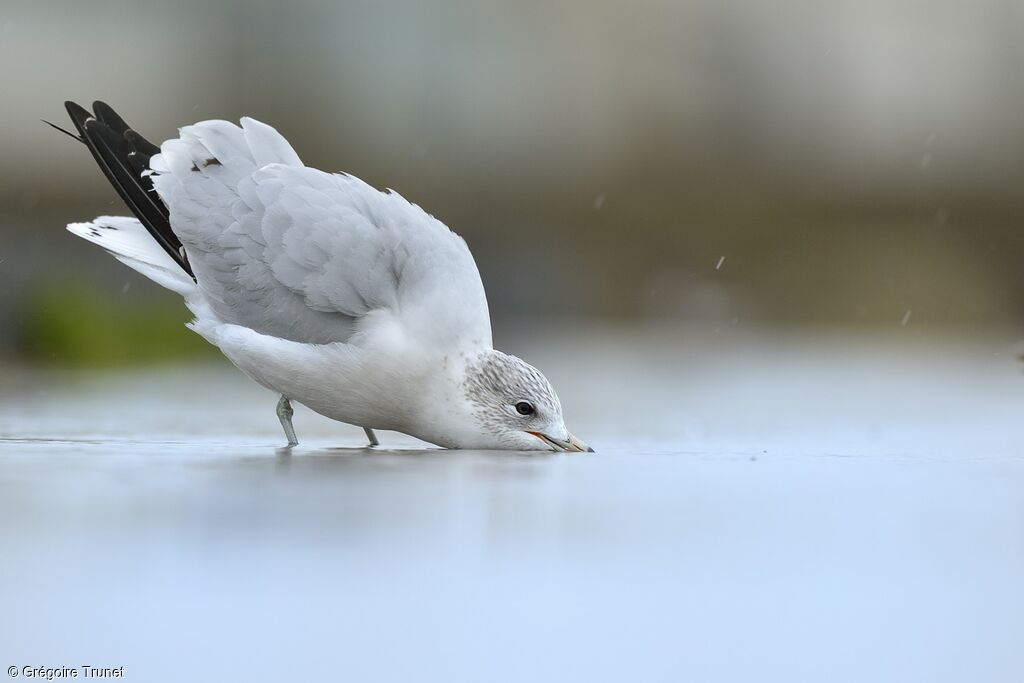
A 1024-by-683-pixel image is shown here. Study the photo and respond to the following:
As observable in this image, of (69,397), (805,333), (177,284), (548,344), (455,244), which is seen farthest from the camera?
(805,333)

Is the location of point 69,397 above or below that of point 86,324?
below

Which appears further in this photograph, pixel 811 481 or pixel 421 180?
pixel 421 180

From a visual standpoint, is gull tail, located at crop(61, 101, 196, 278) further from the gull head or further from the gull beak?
the gull beak

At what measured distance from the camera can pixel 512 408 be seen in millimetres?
3254

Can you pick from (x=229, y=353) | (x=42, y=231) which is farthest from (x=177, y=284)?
(x=42, y=231)

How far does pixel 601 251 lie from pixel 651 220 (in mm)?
377

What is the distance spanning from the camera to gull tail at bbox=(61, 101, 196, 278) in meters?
3.76

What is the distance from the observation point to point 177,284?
3.77m

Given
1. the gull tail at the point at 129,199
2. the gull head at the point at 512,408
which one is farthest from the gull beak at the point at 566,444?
the gull tail at the point at 129,199

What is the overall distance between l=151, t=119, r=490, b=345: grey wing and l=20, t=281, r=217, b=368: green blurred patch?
1870 millimetres

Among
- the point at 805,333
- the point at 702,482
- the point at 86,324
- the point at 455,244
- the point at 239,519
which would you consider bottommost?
the point at 239,519

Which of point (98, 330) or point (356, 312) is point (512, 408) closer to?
point (356, 312)

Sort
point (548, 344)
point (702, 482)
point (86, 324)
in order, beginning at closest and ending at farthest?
point (702, 482), point (86, 324), point (548, 344)

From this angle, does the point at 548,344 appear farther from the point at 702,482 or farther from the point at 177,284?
the point at 702,482
